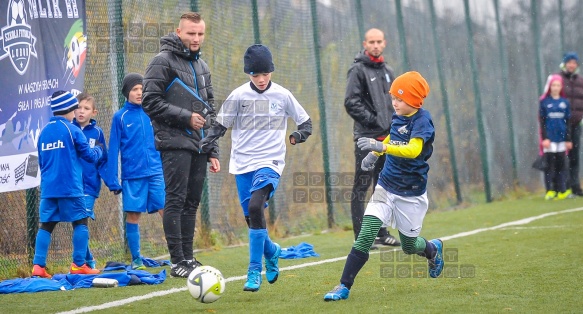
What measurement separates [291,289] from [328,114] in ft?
21.4

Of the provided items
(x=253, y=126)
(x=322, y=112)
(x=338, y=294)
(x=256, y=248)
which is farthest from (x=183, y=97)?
(x=322, y=112)

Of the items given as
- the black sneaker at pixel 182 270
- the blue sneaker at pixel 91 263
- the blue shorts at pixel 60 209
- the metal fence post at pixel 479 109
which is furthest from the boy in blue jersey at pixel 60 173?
the metal fence post at pixel 479 109

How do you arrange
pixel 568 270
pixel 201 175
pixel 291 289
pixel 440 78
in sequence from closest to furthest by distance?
pixel 291 289
pixel 568 270
pixel 201 175
pixel 440 78

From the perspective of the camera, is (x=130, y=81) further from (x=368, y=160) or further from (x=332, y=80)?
(x=332, y=80)

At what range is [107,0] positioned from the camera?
1004cm

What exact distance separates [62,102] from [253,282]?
257 cm

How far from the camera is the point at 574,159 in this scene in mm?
16688

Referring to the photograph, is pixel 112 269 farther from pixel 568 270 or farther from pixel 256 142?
pixel 568 270

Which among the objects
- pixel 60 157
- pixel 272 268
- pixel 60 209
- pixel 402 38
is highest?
pixel 402 38

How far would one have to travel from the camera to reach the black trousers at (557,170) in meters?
16.2

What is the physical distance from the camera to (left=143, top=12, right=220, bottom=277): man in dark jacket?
8211mm

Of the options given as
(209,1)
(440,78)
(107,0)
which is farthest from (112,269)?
(440,78)

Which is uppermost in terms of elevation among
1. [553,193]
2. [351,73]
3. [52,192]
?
[351,73]

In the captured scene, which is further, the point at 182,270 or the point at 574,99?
the point at 574,99
